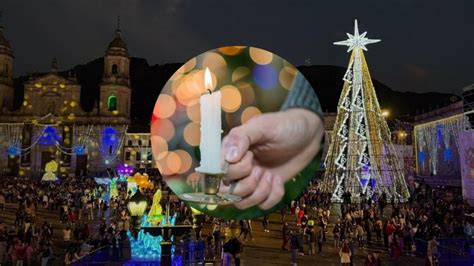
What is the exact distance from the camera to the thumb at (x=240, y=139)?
270cm

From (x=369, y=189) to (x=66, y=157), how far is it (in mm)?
40427

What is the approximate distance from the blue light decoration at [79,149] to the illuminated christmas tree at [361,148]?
36607 mm

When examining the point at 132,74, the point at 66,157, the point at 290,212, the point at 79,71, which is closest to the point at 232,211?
the point at 290,212

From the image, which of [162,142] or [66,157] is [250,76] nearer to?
[162,142]

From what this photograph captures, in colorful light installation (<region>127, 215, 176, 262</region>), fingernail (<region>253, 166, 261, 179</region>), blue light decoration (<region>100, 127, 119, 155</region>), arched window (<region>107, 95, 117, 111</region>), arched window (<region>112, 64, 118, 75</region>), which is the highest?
arched window (<region>112, 64, 118, 75</region>)

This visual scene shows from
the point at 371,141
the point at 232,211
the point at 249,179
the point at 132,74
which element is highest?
the point at 132,74

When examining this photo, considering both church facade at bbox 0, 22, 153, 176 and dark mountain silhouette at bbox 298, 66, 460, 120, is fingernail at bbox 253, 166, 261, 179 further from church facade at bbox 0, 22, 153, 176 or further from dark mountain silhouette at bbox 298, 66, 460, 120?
dark mountain silhouette at bbox 298, 66, 460, 120

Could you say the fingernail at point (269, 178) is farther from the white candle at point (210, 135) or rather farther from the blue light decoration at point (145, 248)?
the blue light decoration at point (145, 248)

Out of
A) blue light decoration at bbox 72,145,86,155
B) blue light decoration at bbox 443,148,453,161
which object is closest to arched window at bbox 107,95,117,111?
blue light decoration at bbox 72,145,86,155

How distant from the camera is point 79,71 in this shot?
494ft

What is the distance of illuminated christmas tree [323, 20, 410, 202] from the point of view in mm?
Result: 23172

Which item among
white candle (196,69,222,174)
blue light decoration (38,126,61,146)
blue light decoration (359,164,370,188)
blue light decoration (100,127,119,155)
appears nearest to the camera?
white candle (196,69,222,174)

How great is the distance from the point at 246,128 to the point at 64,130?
54388mm

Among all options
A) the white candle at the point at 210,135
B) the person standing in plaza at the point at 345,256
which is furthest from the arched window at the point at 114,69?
the white candle at the point at 210,135
